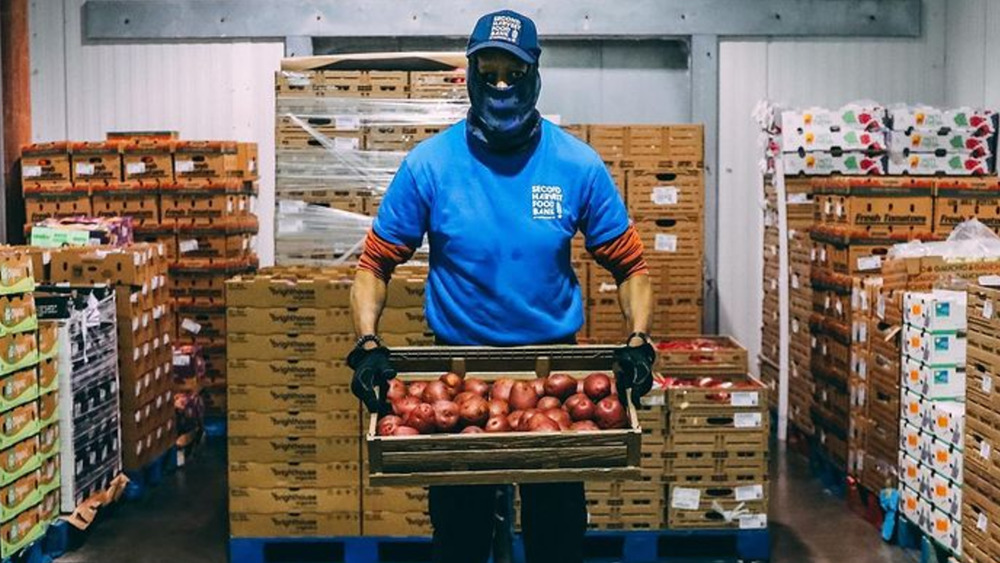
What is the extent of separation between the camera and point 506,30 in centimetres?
382

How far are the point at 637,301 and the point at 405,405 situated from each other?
86cm

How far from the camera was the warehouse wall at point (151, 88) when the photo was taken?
36.6 ft

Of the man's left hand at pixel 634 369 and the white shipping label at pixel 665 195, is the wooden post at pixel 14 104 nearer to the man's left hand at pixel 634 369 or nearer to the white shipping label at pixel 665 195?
the white shipping label at pixel 665 195

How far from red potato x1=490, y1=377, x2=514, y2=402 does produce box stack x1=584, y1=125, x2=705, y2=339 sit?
6.13 meters

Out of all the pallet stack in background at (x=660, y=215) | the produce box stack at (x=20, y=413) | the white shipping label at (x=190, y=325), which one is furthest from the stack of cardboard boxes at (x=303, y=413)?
the white shipping label at (x=190, y=325)

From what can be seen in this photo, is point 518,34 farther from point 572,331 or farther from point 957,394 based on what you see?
point 957,394

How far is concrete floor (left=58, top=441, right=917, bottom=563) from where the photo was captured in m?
6.92

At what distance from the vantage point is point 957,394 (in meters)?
6.45

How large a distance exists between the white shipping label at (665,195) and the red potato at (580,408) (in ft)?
20.9

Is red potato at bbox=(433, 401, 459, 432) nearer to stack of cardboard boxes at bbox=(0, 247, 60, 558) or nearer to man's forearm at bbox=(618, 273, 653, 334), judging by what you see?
man's forearm at bbox=(618, 273, 653, 334)

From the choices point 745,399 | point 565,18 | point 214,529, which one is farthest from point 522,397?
point 565,18

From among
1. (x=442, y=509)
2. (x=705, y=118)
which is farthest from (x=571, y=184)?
(x=705, y=118)

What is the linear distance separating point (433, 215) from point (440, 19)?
24.1 ft

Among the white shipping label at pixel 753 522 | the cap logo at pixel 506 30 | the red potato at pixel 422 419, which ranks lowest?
the white shipping label at pixel 753 522
